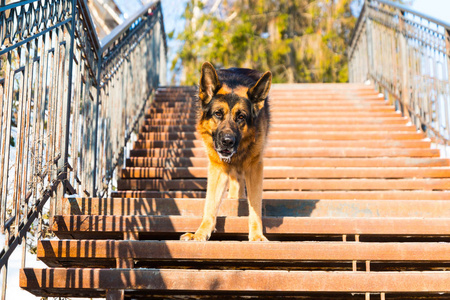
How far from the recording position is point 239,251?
299 cm

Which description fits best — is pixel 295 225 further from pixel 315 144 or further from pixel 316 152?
pixel 315 144

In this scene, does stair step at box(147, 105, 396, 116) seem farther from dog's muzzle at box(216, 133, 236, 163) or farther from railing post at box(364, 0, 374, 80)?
dog's muzzle at box(216, 133, 236, 163)

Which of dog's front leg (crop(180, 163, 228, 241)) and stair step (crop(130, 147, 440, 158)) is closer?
dog's front leg (crop(180, 163, 228, 241))

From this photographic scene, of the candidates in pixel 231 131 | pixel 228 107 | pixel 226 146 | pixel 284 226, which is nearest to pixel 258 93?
pixel 228 107

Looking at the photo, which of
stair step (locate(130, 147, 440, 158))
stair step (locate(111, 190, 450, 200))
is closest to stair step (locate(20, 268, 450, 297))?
stair step (locate(111, 190, 450, 200))

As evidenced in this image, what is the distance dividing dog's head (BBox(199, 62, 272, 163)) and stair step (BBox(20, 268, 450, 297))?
1098mm

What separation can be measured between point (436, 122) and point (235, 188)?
2887mm

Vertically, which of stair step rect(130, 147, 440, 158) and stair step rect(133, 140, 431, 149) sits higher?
stair step rect(133, 140, 431, 149)

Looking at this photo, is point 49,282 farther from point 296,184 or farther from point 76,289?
point 296,184

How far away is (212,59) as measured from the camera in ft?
54.0

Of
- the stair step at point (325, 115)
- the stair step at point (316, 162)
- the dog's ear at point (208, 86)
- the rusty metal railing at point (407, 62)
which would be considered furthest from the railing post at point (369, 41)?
the dog's ear at point (208, 86)

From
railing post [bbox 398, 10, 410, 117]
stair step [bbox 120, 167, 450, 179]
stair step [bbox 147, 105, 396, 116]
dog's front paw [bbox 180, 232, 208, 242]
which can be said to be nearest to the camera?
dog's front paw [bbox 180, 232, 208, 242]

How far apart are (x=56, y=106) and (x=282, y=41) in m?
13.8

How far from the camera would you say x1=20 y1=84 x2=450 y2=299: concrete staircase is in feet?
9.26
